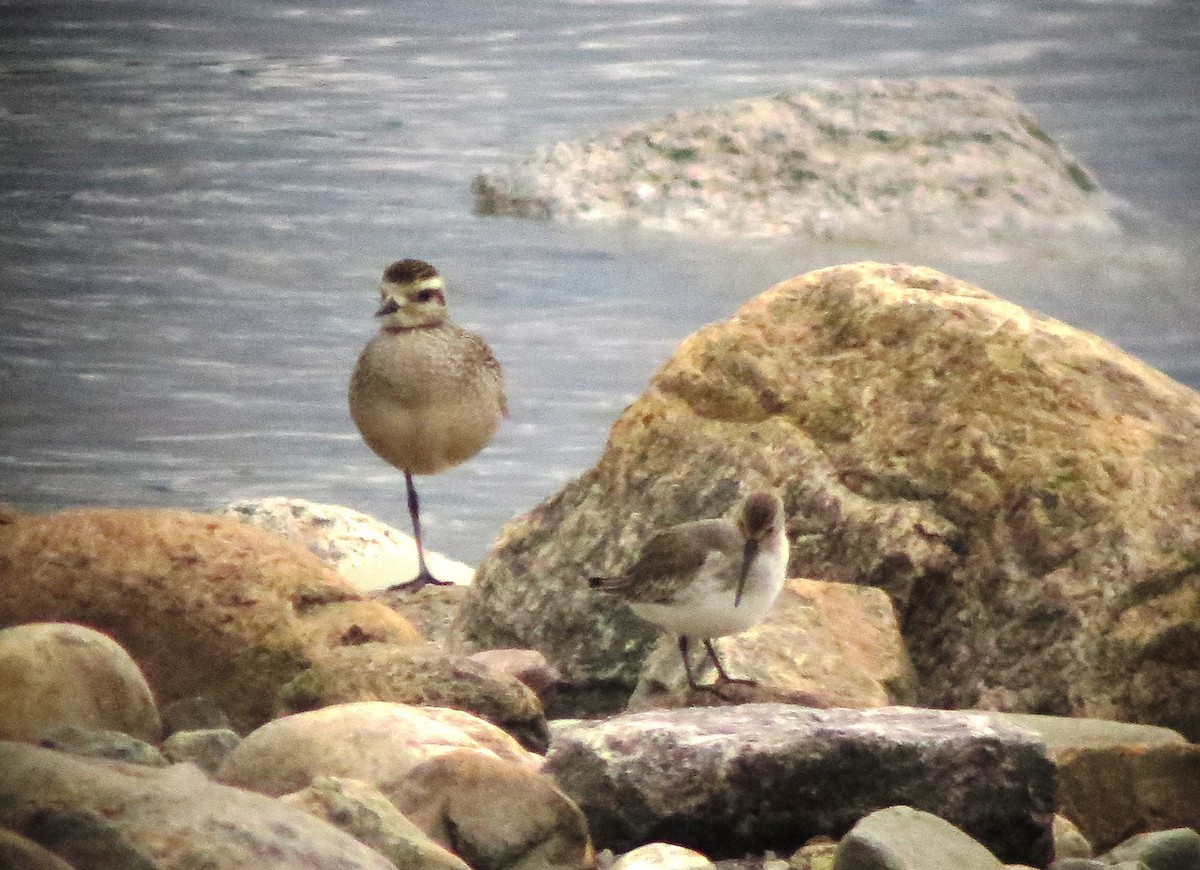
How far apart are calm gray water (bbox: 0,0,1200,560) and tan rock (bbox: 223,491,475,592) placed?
24 centimetres

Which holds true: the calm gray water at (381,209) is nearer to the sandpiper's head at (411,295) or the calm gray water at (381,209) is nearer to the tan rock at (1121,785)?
the sandpiper's head at (411,295)

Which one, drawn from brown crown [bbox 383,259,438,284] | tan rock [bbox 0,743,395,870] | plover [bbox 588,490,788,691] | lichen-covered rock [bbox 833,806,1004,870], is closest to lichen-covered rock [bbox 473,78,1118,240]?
brown crown [bbox 383,259,438,284]

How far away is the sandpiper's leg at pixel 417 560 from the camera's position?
8.26 metres

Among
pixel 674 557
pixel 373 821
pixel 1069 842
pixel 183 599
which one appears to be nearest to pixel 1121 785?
pixel 1069 842

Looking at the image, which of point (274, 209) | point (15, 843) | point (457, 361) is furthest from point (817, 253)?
point (15, 843)

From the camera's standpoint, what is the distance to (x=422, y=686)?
4.76m

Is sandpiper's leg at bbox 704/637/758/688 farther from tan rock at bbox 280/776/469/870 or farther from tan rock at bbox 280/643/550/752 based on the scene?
tan rock at bbox 280/776/469/870

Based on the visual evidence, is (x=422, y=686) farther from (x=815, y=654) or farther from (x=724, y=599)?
(x=815, y=654)

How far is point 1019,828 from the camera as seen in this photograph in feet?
13.9

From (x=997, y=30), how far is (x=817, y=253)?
6.55 feet

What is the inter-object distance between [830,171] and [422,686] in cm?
303

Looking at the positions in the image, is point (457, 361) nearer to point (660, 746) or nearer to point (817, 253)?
point (817, 253)

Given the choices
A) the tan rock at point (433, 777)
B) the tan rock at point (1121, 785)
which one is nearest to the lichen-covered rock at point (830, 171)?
the tan rock at point (1121, 785)

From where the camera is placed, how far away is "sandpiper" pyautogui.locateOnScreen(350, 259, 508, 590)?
7.98 meters
